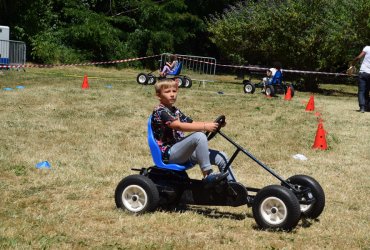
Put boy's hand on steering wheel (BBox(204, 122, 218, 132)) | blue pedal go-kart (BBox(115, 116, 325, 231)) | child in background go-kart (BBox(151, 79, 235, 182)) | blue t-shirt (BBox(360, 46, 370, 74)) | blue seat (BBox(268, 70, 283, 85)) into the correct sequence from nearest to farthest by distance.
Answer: blue pedal go-kart (BBox(115, 116, 325, 231))
boy's hand on steering wheel (BBox(204, 122, 218, 132))
child in background go-kart (BBox(151, 79, 235, 182))
blue t-shirt (BBox(360, 46, 370, 74))
blue seat (BBox(268, 70, 283, 85))

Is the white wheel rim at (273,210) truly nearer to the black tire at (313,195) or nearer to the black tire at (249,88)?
the black tire at (313,195)

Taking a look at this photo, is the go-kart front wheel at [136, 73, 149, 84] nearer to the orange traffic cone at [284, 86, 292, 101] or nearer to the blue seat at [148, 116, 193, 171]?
the orange traffic cone at [284, 86, 292, 101]

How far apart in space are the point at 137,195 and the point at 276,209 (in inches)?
55.6

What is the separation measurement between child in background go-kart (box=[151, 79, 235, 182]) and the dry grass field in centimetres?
54

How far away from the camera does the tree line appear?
900 inches

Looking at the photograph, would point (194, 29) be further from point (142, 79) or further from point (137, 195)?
point (137, 195)

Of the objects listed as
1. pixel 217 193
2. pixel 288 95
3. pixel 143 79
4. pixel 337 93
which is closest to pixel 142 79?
pixel 143 79

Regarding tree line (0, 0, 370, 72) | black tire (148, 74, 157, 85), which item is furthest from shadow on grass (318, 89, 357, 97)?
black tire (148, 74, 157, 85)

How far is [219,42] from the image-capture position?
27.3 meters

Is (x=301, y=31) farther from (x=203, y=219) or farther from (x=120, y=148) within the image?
(x=203, y=219)

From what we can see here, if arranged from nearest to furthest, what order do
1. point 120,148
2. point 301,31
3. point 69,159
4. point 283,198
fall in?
point 283,198
point 69,159
point 120,148
point 301,31

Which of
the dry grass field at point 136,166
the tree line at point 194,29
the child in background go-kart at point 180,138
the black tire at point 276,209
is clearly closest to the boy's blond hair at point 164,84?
the child in background go-kart at point 180,138

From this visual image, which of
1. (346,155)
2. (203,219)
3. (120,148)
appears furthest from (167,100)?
(346,155)

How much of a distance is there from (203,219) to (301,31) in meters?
19.1
